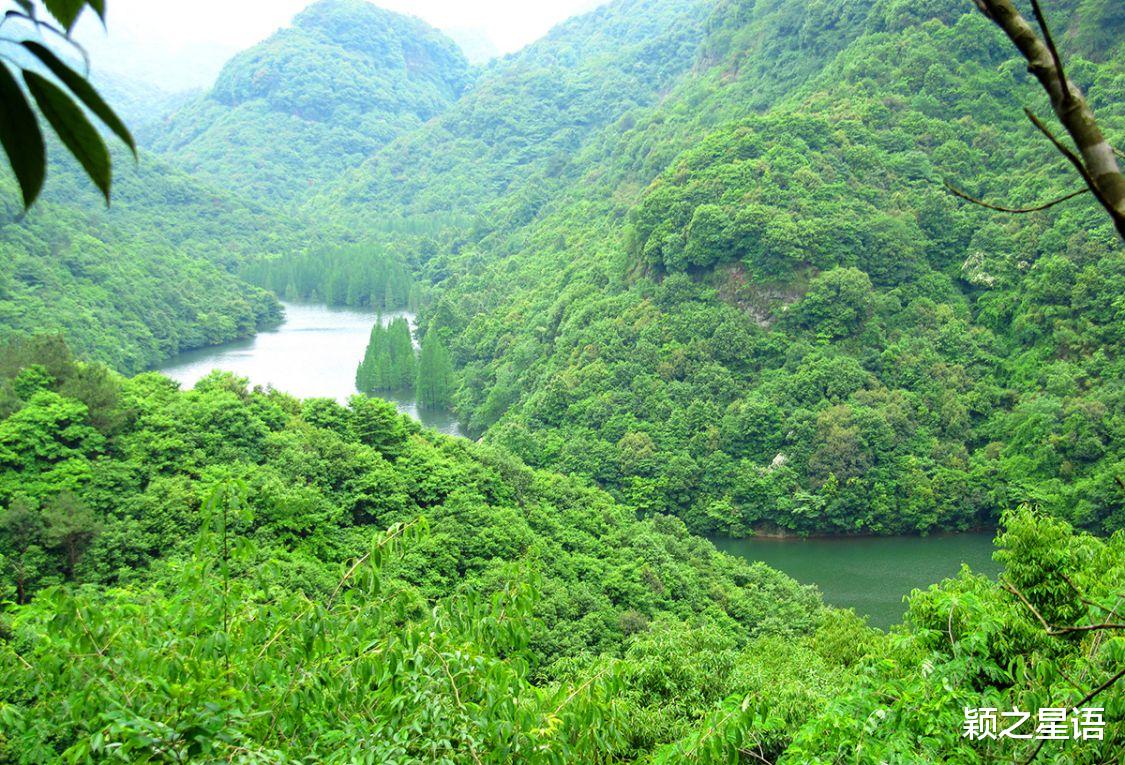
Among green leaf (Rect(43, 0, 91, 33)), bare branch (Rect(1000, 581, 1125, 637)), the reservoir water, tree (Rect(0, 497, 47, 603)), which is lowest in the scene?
the reservoir water

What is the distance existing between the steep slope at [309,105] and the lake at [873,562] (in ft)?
232

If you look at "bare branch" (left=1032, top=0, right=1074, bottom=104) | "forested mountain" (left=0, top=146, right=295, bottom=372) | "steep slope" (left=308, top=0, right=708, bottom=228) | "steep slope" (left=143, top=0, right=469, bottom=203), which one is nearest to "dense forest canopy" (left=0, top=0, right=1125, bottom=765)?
"forested mountain" (left=0, top=146, right=295, bottom=372)

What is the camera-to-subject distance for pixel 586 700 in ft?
11.8

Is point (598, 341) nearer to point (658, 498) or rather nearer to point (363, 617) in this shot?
point (658, 498)

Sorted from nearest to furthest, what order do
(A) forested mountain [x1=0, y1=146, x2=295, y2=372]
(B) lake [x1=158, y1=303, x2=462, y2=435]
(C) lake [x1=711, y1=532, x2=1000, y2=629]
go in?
(C) lake [x1=711, y1=532, x2=1000, y2=629], (B) lake [x1=158, y1=303, x2=462, y2=435], (A) forested mountain [x1=0, y1=146, x2=295, y2=372]

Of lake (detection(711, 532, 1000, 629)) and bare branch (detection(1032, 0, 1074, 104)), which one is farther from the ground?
bare branch (detection(1032, 0, 1074, 104))

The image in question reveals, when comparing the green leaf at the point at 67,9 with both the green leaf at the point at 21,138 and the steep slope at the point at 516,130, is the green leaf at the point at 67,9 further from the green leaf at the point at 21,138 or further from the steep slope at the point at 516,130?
the steep slope at the point at 516,130

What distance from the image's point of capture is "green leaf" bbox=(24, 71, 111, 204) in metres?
0.79

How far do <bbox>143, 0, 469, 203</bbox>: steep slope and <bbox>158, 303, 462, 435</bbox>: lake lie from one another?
37.2 m

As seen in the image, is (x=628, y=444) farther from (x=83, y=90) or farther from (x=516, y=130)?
(x=516, y=130)

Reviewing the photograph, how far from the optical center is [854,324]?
2877 centimetres

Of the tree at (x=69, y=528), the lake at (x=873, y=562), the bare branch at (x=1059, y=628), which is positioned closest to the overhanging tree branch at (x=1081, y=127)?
the bare branch at (x=1059, y=628)

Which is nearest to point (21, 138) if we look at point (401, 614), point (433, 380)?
point (401, 614)

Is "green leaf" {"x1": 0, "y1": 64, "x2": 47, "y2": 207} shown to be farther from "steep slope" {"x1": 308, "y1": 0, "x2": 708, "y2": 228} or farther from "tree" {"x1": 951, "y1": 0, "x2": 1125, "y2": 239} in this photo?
"steep slope" {"x1": 308, "y1": 0, "x2": 708, "y2": 228}
